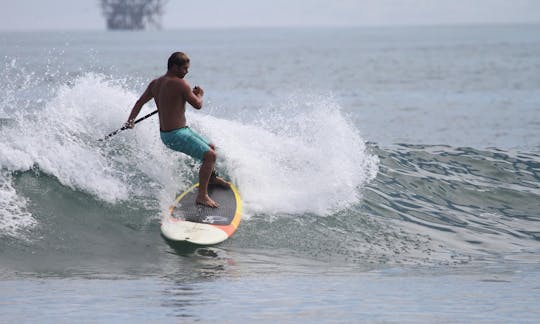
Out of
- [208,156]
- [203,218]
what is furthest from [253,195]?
[208,156]

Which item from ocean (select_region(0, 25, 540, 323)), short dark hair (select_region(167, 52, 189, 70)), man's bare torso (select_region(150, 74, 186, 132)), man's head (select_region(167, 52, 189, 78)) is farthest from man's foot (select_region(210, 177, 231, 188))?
short dark hair (select_region(167, 52, 189, 70))

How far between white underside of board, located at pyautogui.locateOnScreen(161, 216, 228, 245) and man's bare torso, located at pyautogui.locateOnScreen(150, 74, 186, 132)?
1.03 meters

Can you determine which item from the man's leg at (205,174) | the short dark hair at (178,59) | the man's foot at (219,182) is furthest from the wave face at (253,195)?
the short dark hair at (178,59)

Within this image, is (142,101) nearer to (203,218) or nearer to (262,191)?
(203,218)

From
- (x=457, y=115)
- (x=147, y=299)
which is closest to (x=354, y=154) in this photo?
(x=147, y=299)

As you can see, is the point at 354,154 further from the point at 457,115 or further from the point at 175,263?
the point at 457,115

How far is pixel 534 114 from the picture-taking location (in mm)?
31141

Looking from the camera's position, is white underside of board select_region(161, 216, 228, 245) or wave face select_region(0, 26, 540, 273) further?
wave face select_region(0, 26, 540, 273)

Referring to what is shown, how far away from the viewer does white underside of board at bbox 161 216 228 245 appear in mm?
9344

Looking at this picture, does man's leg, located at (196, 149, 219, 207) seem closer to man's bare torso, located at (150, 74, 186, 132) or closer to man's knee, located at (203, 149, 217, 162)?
man's knee, located at (203, 149, 217, 162)

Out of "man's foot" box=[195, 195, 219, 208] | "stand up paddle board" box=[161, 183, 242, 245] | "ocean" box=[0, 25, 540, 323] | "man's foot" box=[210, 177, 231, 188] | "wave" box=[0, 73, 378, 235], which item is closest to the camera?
"ocean" box=[0, 25, 540, 323]

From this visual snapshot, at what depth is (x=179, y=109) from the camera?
9539mm

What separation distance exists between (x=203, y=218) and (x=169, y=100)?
52.6 inches

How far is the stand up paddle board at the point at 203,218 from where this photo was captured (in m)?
9.41
